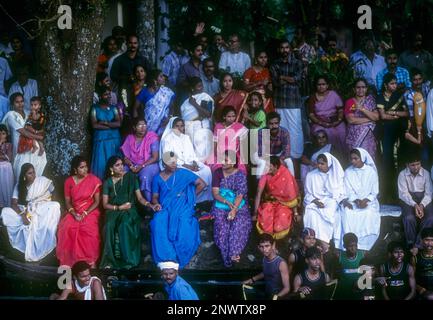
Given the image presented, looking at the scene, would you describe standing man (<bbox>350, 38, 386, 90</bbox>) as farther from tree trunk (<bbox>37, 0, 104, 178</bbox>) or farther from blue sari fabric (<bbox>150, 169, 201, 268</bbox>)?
tree trunk (<bbox>37, 0, 104, 178</bbox>)

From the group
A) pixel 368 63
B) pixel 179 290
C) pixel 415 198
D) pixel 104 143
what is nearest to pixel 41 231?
pixel 104 143

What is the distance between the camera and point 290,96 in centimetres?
1097

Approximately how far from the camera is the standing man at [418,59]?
448 inches

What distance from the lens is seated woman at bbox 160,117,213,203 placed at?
416 inches

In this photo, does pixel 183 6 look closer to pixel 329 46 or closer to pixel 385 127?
pixel 329 46

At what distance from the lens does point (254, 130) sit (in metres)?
10.7

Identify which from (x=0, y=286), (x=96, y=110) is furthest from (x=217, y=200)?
(x=0, y=286)

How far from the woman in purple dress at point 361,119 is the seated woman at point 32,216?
3026 millimetres

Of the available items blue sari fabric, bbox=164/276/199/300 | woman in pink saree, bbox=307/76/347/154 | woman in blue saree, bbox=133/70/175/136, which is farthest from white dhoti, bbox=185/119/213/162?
blue sari fabric, bbox=164/276/199/300

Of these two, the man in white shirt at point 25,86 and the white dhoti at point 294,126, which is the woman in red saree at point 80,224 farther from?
the white dhoti at point 294,126

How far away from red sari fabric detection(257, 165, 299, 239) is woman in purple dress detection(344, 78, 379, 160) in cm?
79

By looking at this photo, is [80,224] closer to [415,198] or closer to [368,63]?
[415,198]

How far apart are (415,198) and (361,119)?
95 cm

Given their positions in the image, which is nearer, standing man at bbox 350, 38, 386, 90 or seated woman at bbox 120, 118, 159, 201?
seated woman at bbox 120, 118, 159, 201
